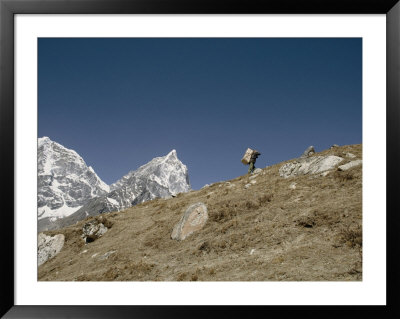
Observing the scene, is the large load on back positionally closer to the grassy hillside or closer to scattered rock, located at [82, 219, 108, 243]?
the grassy hillside

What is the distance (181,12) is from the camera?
5461mm

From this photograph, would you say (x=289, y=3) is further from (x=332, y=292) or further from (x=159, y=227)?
(x=159, y=227)

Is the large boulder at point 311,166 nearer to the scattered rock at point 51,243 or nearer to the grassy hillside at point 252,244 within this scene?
the grassy hillside at point 252,244

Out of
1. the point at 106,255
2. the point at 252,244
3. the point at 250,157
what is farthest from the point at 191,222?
the point at 250,157

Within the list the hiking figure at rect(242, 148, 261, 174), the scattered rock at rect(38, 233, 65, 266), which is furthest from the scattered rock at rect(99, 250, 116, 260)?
the hiking figure at rect(242, 148, 261, 174)

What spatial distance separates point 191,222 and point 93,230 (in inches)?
275

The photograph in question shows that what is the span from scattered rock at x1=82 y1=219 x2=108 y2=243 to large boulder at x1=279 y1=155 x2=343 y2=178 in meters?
12.2

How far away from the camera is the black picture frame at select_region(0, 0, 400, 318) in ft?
16.7

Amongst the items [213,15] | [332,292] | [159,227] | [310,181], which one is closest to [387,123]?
[332,292]

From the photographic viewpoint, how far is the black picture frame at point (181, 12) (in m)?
5.08

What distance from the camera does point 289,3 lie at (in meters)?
5.38

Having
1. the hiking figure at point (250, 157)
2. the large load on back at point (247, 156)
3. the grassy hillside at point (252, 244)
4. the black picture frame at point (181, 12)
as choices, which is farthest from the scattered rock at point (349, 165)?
the large load on back at point (247, 156)

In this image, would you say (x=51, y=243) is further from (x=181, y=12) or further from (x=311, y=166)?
(x=311, y=166)

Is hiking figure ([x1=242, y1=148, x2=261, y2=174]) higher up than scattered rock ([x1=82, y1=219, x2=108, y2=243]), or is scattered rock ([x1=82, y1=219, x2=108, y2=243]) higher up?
hiking figure ([x1=242, y1=148, x2=261, y2=174])
